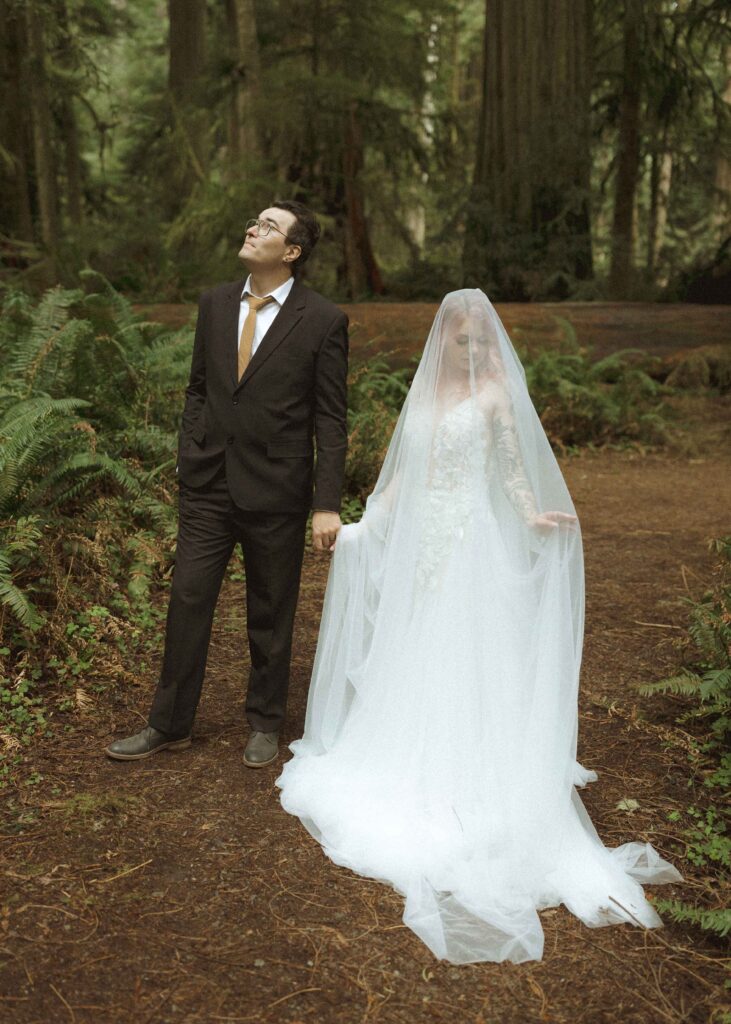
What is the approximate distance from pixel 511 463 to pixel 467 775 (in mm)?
1230

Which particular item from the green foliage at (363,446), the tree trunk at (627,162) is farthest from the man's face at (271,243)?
the tree trunk at (627,162)

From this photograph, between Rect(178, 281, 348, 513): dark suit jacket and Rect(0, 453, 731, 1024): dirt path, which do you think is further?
Rect(178, 281, 348, 513): dark suit jacket

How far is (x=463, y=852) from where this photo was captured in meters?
3.36

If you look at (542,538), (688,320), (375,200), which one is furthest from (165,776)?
(375,200)

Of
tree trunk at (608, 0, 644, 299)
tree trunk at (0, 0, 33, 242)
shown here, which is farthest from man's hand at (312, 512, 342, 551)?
tree trunk at (608, 0, 644, 299)

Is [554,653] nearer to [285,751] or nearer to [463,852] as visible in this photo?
[463,852]

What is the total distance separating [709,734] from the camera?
4375 millimetres

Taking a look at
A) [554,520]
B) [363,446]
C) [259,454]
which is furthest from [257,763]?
[363,446]

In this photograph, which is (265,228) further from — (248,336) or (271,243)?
(248,336)

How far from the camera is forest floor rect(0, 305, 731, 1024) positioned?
2.65 meters

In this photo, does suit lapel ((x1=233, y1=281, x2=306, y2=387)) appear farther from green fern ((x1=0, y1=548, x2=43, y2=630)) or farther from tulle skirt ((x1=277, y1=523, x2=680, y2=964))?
green fern ((x1=0, y1=548, x2=43, y2=630))

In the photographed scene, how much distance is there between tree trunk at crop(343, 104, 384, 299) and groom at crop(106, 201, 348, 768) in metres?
→ 9.98

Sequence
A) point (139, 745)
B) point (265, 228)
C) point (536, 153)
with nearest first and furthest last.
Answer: point (265, 228) < point (139, 745) < point (536, 153)

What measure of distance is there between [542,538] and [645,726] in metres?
1.38
